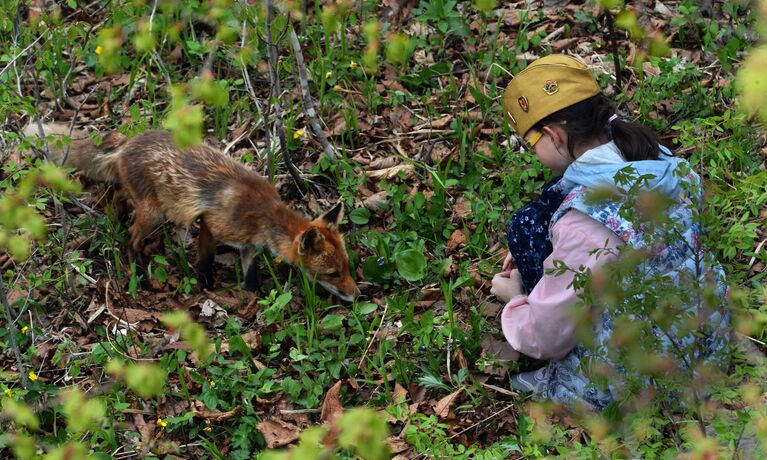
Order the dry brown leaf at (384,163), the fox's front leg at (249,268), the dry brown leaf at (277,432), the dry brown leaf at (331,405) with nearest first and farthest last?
1. the dry brown leaf at (277,432)
2. the dry brown leaf at (331,405)
3. the fox's front leg at (249,268)
4. the dry brown leaf at (384,163)

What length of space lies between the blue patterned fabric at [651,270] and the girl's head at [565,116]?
19cm

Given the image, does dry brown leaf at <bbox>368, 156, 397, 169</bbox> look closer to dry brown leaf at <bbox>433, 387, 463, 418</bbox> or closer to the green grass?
the green grass

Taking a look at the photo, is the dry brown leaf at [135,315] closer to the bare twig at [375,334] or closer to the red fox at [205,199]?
the red fox at [205,199]

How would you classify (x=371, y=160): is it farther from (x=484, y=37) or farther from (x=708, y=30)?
(x=708, y=30)

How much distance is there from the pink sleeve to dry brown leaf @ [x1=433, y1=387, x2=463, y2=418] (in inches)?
22.8

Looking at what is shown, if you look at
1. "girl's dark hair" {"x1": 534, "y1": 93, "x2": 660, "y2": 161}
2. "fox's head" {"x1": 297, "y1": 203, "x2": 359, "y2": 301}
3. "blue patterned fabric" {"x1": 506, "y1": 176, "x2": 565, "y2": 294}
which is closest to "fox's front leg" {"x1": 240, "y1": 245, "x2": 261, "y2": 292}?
"fox's head" {"x1": 297, "y1": 203, "x2": 359, "y2": 301}

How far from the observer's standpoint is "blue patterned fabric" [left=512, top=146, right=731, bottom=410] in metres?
3.49

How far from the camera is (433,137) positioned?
7.32 metres

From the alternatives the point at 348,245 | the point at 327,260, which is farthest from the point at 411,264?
the point at 348,245

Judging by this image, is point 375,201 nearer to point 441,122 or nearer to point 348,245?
point 348,245

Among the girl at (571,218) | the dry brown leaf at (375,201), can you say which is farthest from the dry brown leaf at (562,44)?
the girl at (571,218)

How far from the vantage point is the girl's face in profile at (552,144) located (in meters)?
4.70

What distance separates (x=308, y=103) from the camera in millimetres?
6688

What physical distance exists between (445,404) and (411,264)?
127cm
